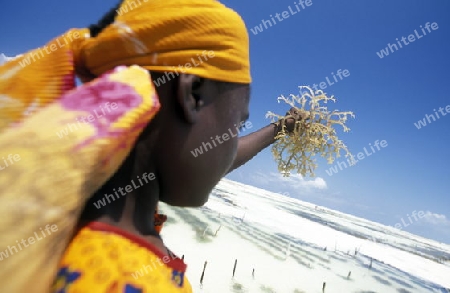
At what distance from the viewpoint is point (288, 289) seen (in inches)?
436

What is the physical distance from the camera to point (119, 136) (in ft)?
2.86

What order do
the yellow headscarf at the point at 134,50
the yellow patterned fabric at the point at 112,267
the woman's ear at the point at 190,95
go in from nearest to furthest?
the yellow patterned fabric at the point at 112,267 < the yellow headscarf at the point at 134,50 < the woman's ear at the point at 190,95

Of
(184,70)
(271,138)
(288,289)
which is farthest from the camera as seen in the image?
(288,289)

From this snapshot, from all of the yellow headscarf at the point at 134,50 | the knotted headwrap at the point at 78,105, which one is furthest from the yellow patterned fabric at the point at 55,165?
the yellow headscarf at the point at 134,50

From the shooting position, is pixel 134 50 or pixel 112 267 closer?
pixel 112 267

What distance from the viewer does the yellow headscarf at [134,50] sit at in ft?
3.31

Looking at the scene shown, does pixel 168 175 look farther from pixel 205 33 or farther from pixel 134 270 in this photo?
pixel 205 33

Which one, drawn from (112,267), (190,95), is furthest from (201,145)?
(112,267)

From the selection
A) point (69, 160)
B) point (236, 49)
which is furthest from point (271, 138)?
point (69, 160)

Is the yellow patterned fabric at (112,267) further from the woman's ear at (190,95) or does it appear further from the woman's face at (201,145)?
the woman's ear at (190,95)

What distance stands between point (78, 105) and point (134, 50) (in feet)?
1.15

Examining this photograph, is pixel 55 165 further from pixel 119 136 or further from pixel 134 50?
pixel 134 50

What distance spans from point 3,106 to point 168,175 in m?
0.62

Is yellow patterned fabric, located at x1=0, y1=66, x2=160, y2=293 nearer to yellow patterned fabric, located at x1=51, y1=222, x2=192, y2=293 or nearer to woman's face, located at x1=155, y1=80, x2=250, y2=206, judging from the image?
yellow patterned fabric, located at x1=51, y1=222, x2=192, y2=293
